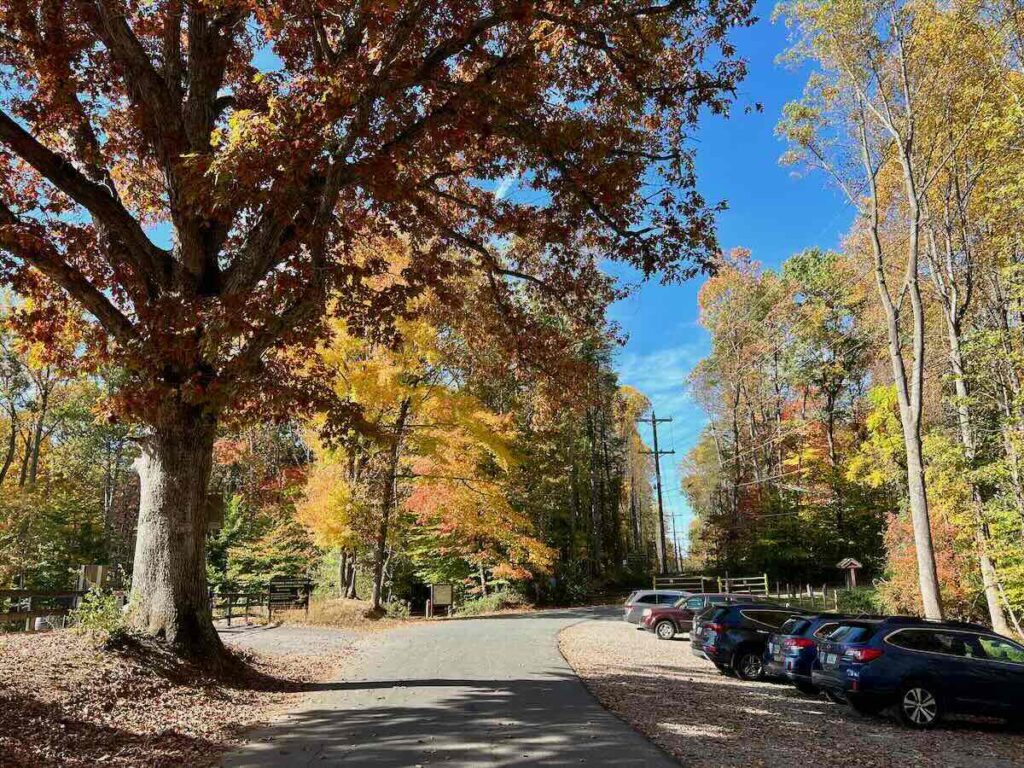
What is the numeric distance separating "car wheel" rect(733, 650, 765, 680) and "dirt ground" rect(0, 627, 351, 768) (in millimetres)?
8587

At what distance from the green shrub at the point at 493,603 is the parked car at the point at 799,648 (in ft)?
69.9

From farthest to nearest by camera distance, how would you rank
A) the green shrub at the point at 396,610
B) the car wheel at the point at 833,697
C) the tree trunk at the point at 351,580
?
the tree trunk at the point at 351,580, the green shrub at the point at 396,610, the car wheel at the point at 833,697

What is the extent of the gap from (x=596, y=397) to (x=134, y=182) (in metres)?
9.37

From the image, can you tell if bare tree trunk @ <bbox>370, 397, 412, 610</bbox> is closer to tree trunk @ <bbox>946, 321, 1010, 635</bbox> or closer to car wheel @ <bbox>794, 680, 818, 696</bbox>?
car wheel @ <bbox>794, 680, 818, 696</bbox>

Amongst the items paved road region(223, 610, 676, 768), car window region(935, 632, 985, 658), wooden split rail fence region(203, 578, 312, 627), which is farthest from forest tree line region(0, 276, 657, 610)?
car window region(935, 632, 985, 658)

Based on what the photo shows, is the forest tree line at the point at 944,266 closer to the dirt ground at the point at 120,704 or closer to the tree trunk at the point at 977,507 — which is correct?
the tree trunk at the point at 977,507

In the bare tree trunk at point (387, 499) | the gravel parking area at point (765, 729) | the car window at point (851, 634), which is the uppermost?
the bare tree trunk at point (387, 499)

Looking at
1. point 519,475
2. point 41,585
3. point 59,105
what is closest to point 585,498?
point 519,475

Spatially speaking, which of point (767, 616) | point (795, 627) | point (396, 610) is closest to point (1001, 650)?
point (795, 627)

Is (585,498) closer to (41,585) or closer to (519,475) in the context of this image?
(519,475)

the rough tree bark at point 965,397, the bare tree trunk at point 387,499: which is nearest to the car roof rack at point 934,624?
the rough tree bark at point 965,397

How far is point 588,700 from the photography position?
9312 millimetres

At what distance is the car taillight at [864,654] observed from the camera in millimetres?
9406

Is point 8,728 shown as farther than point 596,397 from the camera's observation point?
No
